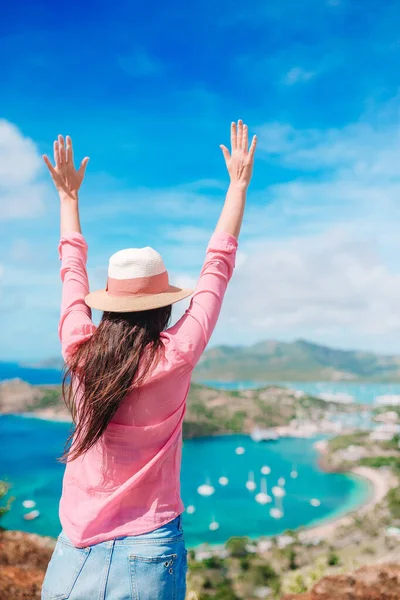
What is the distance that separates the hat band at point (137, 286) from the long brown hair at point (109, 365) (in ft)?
0.16

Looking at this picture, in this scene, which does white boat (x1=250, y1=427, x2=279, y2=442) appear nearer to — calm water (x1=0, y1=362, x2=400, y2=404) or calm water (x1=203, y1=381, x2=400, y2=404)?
calm water (x1=0, y1=362, x2=400, y2=404)

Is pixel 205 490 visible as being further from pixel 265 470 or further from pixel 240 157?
pixel 240 157

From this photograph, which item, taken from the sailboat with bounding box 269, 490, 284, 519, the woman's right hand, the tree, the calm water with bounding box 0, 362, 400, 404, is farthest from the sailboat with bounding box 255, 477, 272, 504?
the calm water with bounding box 0, 362, 400, 404

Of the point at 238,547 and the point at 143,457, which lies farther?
the point at 238,547

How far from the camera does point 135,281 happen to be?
95 cm

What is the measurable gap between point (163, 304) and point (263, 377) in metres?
89.6

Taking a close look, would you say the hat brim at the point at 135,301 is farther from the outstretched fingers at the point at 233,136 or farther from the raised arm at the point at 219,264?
the outstretched fingers at the point at 233,136

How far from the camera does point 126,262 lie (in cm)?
95

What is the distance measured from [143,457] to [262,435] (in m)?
43.9

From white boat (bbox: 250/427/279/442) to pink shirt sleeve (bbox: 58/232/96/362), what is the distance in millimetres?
43507

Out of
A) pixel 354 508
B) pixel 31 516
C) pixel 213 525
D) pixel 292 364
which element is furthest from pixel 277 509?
pixel 292 364

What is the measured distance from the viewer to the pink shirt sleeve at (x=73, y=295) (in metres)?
0.96

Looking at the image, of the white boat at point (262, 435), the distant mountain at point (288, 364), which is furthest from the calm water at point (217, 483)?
the distant mountain at point (288, 364)

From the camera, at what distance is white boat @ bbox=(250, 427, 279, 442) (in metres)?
42.8
